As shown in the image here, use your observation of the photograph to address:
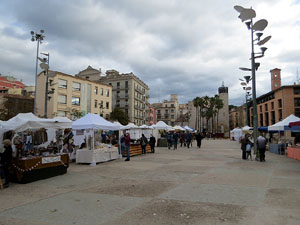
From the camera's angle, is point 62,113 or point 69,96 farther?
point 69,96

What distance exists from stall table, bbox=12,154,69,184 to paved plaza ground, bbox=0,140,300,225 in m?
0.32

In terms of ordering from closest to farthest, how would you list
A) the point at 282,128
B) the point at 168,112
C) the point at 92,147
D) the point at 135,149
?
1. the point at 92,147
2. the point at 282,128
3. the point at 135,149
4. the point at 168,112

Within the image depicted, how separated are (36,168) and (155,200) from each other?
4.89m

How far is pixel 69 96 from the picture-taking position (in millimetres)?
41906

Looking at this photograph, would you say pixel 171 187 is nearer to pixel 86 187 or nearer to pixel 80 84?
pixel 86 187

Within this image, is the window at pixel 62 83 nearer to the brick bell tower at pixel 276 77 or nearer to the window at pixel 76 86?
the window at pixel 76 86

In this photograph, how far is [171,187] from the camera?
7.15 m

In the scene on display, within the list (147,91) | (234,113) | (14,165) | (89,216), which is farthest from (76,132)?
(234,113)

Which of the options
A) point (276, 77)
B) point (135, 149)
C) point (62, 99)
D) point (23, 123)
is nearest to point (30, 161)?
point (23, 123)

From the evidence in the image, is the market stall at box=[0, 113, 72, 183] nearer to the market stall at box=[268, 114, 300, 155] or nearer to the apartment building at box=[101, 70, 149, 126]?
the market stall at box=[268, 114, 300, 155]

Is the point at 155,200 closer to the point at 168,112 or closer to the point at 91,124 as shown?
the point at 91,124

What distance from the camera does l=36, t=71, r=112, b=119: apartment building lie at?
129 feet

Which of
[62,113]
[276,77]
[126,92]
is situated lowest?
[62,113]

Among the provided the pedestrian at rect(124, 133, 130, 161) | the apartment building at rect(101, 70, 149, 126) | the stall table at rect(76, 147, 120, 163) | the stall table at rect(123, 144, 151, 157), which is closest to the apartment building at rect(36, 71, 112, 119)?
the apartment building at rect(101, 70, 149, 126)
